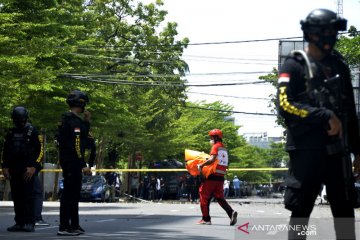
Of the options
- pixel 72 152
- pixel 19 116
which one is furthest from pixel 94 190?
pixel 72 152

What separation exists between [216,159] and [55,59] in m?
15.9

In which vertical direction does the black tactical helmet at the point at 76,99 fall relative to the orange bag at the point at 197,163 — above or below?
above

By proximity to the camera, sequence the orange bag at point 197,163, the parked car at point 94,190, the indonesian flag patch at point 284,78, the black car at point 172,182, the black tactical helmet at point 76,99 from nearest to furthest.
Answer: the indonesian flag patch at point 284,78 < the black tactical helmet at point 76,99 < the orange bag at point 197,163 < the parked car at point 94,190 < the black car at point 172,182

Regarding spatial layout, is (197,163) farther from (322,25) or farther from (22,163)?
(322,25)

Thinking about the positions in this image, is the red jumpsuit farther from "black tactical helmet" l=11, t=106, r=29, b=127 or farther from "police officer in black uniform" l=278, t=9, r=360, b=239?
"police officer in black uniform" l=278, t=9, r=360, b=239

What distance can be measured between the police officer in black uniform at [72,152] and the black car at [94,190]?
26593mm

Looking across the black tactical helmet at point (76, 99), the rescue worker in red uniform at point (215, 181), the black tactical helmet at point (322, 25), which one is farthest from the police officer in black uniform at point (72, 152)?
the black tactical helmet at point (322, 25)

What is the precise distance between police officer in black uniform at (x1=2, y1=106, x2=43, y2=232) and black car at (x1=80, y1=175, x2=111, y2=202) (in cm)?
2561

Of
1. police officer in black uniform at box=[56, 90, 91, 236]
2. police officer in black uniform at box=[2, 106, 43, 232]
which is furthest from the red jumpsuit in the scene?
police officer in black uniform at box=[56, 90, 91, 236]

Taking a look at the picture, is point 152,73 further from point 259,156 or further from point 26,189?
point 259,156

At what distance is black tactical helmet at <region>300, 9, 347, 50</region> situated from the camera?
5586mm

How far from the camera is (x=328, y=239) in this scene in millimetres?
10570

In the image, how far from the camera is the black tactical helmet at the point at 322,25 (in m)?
A: 5.59

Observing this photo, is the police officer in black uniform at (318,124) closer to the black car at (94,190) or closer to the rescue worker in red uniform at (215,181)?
the rescue worker in red uniform at (215,181)
